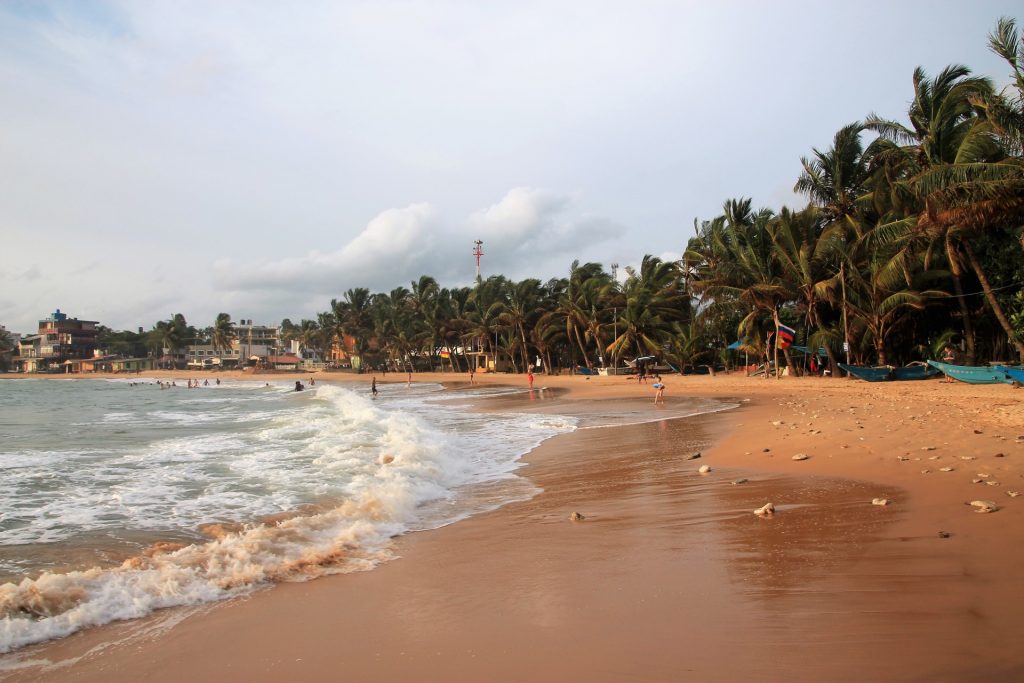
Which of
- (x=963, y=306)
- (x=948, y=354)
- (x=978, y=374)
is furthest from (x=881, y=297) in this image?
(x=978, y=374)

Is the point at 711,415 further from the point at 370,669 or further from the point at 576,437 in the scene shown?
the point at 370,669

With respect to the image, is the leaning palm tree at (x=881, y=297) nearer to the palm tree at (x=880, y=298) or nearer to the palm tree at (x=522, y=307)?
the palm tree at (x=880, y=298)

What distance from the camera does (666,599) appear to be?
391 centimetres

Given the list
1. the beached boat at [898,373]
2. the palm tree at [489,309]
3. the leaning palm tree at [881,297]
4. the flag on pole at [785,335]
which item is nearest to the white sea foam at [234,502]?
the beached boat at [898,373]

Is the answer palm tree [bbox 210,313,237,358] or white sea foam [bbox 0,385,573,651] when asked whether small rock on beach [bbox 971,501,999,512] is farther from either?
palm tree [bbox 210,313,237,358]

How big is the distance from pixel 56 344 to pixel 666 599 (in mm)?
139313

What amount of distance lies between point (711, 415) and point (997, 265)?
1369 cm

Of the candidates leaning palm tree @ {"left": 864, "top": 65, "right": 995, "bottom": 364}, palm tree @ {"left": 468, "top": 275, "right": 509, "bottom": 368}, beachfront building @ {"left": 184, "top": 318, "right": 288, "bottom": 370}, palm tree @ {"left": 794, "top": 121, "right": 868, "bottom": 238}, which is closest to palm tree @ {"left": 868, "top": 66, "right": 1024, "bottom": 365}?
leaning palm tree @ {"left": 864, "top": 65, "right": 995, "bottom": 364}

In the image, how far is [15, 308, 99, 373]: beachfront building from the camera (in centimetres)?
11344

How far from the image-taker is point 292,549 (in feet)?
18.9

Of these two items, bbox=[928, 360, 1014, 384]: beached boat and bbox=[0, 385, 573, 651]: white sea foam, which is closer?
bbox=[0, 385, 573, 651]: white sea foam

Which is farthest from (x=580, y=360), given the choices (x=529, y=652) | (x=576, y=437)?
(x=529, y=652)

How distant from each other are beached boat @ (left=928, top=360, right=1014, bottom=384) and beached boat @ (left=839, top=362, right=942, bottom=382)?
302 centimetres

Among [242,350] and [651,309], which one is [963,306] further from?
[242,350]
